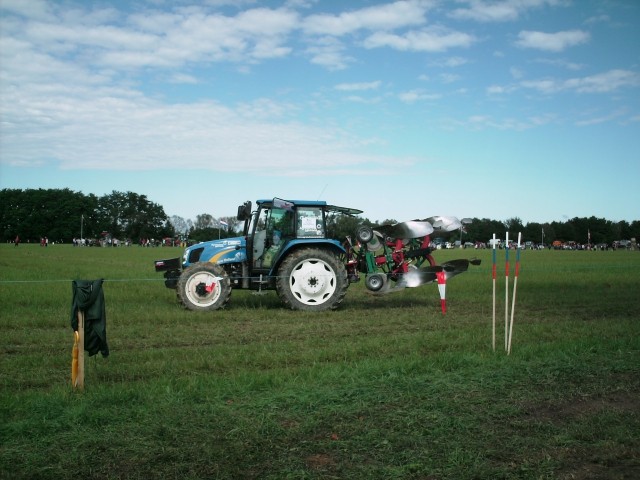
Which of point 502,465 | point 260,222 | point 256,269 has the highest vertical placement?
point 260,222

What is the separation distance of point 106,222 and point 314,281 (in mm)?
119348

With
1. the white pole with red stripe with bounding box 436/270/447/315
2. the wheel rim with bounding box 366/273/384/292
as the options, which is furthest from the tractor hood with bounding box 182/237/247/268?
the white pole with red stripe with bounding box 436/270/447/315

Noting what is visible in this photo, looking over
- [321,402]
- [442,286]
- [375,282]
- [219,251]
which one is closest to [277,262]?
[219,251]

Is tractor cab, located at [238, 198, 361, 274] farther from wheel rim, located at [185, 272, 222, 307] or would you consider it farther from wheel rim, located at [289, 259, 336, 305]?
wheel rim, located at [185, 272, 222, 307]

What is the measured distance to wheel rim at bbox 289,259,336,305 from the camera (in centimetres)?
1298

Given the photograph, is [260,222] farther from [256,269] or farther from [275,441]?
[275,441]

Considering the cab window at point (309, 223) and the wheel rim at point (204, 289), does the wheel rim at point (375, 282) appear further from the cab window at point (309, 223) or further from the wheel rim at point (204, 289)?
the wheel rim at point (204, 289)

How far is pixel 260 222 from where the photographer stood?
43.2ft

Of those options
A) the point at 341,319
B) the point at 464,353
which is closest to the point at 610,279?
the point at 341,319

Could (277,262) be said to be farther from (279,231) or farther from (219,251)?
(219,251)

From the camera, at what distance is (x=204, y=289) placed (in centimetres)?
1277

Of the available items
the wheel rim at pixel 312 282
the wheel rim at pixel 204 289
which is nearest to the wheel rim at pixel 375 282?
the wheel rim at pixel 312 282

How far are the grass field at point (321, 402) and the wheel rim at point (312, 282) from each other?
1681 mm

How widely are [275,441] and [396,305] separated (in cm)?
1003
